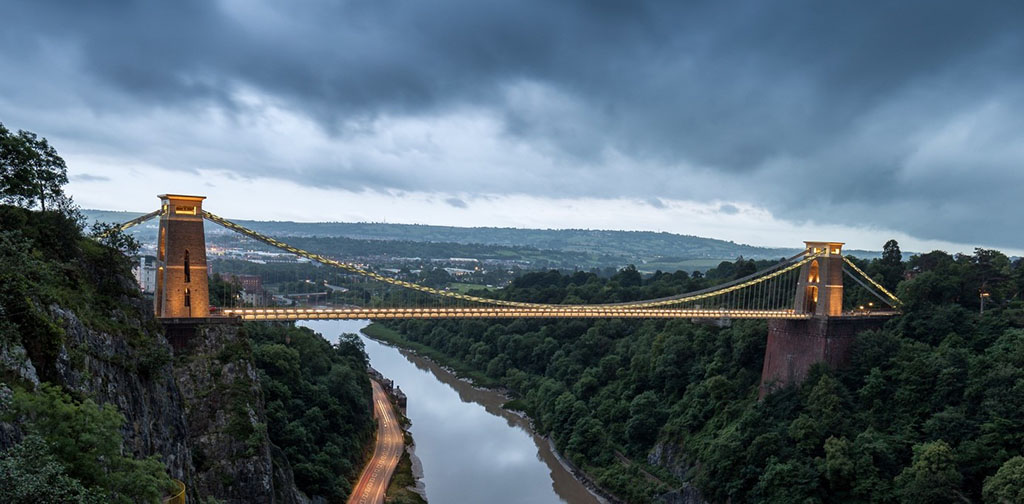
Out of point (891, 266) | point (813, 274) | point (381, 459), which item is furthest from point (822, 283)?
point (381, 459)

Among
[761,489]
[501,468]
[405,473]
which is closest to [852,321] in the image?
[761,489]

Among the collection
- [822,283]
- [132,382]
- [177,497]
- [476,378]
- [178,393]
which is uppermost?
[822,283]

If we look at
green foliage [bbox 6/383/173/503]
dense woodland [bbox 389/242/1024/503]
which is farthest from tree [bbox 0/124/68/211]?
dense woodland [bbox 389/242/1024/503]

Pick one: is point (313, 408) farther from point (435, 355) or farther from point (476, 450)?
point (435, 355)

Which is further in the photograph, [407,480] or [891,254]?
[891,254]

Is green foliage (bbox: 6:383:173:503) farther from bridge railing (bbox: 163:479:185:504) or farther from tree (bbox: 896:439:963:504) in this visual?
tree (bbox: 896:439:963:504)

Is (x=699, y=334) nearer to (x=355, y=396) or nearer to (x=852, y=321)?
(x=852, y=321)
